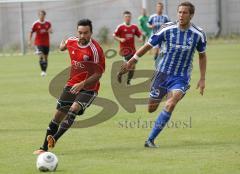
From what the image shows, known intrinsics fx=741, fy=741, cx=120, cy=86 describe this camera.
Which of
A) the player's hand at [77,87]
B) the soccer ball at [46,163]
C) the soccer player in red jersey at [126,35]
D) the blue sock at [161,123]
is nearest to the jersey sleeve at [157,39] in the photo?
the blue sock at [161,123]

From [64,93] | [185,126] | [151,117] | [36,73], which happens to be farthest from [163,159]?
[36,73]

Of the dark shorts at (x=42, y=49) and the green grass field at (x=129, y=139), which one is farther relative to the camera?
the dark shorts at (x=42, y=49)

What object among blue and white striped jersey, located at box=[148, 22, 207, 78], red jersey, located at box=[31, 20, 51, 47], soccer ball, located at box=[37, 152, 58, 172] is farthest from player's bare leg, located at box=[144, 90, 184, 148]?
red jersey, located at box=[31, 20, 51, 47]

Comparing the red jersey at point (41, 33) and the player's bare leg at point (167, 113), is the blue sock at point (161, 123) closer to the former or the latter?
the player's bare leg at point (167, 113)

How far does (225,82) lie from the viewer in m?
21.5

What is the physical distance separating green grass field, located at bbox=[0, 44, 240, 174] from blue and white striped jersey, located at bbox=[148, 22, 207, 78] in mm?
1231

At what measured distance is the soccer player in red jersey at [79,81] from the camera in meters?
10.9

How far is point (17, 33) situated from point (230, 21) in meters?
12.1

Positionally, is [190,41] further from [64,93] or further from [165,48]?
[64,93]

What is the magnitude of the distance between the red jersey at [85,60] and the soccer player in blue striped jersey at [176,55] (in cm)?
51

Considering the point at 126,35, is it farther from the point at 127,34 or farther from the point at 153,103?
the point at 153,103

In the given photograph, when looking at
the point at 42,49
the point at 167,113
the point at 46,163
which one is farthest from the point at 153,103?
the point at 42,49

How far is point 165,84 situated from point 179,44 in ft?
2.20

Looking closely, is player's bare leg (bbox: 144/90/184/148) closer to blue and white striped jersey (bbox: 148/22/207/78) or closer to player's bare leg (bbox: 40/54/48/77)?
blue and white striped jersey (bbox: 148/22/207/78)
